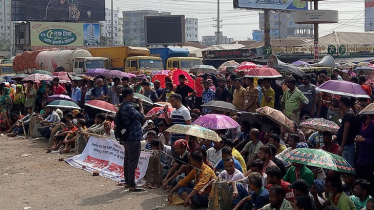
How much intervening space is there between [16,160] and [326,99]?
292 inches

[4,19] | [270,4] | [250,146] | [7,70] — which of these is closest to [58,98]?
[250,146]

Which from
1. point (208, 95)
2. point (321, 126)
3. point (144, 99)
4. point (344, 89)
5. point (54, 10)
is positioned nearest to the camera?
point (321, 126)

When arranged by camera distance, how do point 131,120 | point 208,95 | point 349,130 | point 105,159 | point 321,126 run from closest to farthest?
point 349,130 → point 321,126 → point 131,120 → point 105,159 → point 208,95

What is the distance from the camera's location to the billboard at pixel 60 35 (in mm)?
64062

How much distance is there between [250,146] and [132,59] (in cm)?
2014

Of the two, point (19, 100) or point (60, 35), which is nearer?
point (19, 100)

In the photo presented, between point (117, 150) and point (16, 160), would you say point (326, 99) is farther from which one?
point (16, 160)

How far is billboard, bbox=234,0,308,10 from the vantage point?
154ft

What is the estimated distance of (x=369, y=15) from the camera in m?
63.0

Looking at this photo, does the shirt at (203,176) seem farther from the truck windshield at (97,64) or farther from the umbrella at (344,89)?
the truck windshield at (97,64)

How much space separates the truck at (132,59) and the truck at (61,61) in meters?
0.95

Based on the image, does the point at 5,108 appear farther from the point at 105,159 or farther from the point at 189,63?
the point at 189,63

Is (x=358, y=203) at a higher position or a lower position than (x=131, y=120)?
lower

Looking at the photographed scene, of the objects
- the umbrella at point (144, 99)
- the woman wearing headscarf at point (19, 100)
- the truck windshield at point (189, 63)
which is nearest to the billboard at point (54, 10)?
the truck windshield at point (189, 63)
